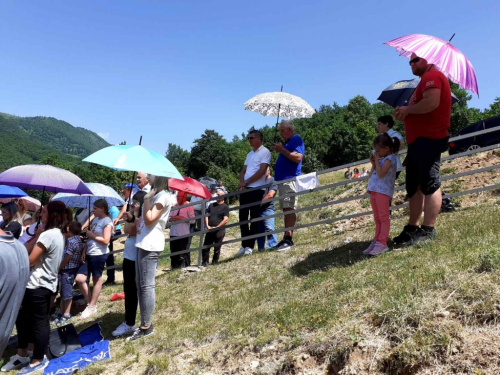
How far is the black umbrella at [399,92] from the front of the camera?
20.7 feet

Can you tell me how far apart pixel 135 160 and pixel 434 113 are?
3517 millimetres

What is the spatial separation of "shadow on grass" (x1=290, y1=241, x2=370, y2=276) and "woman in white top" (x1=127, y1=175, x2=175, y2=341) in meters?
1.88

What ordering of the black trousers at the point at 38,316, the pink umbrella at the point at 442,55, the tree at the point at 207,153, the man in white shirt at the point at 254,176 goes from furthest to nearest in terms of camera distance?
the tree at the point at 207,153 → the man in white shirt at the point at 254,176 → the black trousers at the point at 38,316 → the pink umbrella at the point at 442,55

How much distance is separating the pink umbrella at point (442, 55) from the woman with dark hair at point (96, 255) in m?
4.94

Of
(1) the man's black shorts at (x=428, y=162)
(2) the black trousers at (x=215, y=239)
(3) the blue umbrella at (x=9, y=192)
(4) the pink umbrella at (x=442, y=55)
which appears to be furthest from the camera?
(2) the black trousers at (x=215, y=239)

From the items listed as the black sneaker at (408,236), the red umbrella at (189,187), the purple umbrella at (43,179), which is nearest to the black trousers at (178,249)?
the red umbrella at (189,187)

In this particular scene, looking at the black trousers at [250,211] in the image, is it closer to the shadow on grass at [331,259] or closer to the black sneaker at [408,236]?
the shadow on grass at [331,259]

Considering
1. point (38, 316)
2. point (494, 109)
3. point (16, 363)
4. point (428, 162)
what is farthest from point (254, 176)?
point (494, 109)

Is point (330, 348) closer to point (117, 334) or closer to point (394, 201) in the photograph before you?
point (117, 334)

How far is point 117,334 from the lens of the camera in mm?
4758

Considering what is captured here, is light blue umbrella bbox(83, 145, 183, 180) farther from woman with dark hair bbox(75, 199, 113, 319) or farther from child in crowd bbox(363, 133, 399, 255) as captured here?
child in crowd bbox(363, 133, 399, 255)

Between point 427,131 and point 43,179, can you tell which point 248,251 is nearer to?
point 43,179

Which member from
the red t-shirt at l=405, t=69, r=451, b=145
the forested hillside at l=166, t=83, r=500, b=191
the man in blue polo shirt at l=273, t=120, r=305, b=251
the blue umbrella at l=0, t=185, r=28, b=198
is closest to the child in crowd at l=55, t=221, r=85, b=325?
the blue umbrella at l=0, t=185, r=28, b=198

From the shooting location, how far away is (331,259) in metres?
5.13
